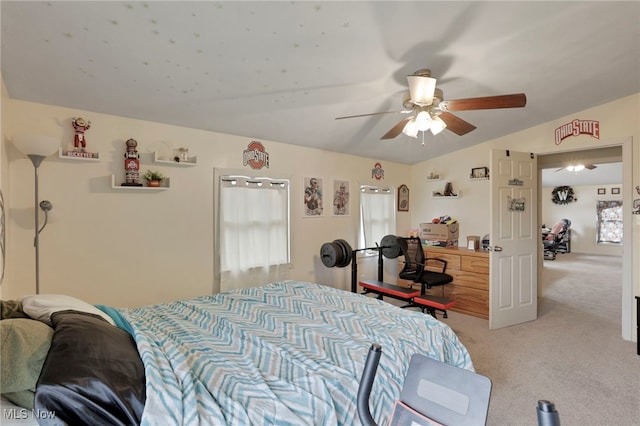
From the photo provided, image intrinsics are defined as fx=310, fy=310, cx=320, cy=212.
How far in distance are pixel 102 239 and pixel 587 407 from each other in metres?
3.80

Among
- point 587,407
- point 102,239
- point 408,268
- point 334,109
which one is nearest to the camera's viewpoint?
point 587,407

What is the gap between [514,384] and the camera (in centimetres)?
232

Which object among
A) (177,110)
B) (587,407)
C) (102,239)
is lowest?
(587,407)

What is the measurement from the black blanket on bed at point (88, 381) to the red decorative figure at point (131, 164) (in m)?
1.79

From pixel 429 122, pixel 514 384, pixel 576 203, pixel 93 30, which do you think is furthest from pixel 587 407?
pixel 576 203

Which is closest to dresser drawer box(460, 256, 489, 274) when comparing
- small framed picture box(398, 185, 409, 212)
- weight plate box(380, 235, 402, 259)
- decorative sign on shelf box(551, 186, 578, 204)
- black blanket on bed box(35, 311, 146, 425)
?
weight plate box(380, 235, 402, 259)

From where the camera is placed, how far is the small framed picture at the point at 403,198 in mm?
5176

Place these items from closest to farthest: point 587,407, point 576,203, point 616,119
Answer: point 587,407, point 616,119, point 576,203

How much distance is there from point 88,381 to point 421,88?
2.24 m

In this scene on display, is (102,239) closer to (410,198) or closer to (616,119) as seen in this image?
(410,198)

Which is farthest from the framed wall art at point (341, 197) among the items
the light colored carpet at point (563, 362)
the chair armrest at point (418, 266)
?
the light colored carpet at point (563, 362)

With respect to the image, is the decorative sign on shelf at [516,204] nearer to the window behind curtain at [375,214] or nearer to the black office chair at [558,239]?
the window behind curtain at [375,214]

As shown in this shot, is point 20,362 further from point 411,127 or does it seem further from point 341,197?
point 341,197

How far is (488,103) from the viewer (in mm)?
2148
